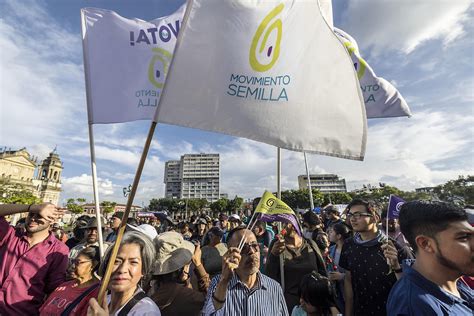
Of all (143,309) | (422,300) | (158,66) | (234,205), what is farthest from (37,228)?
(234,205)

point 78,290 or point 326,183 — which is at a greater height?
point 326,183

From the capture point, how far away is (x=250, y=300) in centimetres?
215

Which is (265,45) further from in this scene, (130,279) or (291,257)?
(291,257)

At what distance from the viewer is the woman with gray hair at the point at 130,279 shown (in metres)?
1.68

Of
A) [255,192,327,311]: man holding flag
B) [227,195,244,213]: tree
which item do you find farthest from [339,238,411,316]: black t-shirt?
[227,195,244,213]: tree

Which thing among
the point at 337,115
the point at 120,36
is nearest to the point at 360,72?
the point at 337,115

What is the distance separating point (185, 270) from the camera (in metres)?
2.76

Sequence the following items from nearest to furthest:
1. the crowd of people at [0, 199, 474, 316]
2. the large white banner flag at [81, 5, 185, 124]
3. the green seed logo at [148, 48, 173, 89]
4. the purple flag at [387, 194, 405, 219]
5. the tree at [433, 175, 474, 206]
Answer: the crowd of people at [0, 199, 474, 316], the large white banner flag at [81, 5, 185, 124], the green seed logo at [148, 48, 173, 89], the purple flag at [387, 194, 405, 219], the tree at [433, 175, 474, 206]

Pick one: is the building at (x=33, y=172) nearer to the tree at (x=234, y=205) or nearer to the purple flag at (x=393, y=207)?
the tree at (x=234, y=205)

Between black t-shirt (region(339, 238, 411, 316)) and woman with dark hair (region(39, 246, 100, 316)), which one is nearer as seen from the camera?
woman with dark hair (region(39, 246, 100, 316))

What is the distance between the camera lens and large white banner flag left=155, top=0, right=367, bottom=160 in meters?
2.22

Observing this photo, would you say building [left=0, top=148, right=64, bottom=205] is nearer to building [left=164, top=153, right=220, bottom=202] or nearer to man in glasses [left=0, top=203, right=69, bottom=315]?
building [left=164, top=153, right=220, bottom=202]

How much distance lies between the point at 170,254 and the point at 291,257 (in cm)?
155

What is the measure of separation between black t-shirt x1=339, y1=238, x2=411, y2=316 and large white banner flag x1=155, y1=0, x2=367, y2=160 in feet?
4.38
